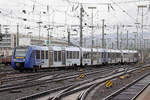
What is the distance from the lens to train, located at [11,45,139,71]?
27.6 m

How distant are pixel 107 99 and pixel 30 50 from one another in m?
15.9

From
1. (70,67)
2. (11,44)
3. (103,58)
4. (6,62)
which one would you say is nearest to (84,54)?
(70,67)

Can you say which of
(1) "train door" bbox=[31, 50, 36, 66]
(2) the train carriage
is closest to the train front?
(1) "train door" bbox=[31, 50, 36, 66]

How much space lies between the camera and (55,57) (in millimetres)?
31188

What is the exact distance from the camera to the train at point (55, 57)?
27578mm

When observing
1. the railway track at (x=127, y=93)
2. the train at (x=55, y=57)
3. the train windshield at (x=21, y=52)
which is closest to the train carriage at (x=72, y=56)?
the train at (x=55, y=57)

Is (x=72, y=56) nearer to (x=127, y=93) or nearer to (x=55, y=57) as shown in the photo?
(x=55, y=57)

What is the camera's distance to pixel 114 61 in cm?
4991

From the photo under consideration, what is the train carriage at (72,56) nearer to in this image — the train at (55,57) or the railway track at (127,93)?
the train at (55,57)

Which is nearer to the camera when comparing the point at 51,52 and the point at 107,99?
the point at 107,99

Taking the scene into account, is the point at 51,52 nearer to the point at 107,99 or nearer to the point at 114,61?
the point at 107,99

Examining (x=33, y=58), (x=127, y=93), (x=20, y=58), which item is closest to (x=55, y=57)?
(x=33, y=58)

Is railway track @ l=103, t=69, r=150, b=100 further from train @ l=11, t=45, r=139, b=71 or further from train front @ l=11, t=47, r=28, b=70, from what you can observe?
train front @ l=11, t=47, r=28, b=70

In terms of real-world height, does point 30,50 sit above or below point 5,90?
above
